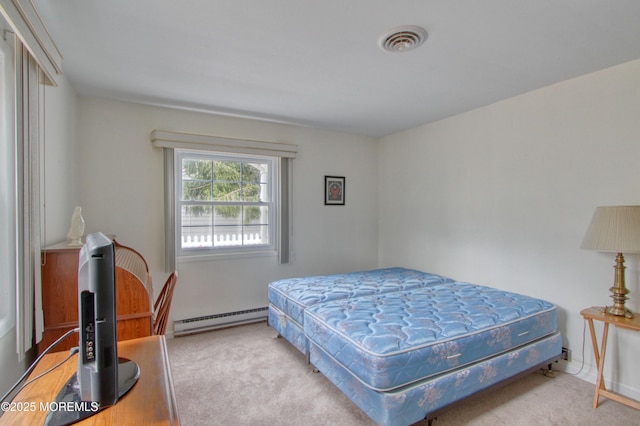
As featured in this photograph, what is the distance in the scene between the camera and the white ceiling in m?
1.65

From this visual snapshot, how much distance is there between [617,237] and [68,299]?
3.42m

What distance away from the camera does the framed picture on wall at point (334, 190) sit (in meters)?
4.21

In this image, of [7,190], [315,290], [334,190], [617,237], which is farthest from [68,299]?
[617,237]

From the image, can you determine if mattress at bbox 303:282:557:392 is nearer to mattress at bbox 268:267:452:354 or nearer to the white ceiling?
mattress at bbox 268:267:452:354

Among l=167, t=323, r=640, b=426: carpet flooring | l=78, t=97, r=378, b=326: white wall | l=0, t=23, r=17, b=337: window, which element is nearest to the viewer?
l=0, t=23, r=17, b=337: window

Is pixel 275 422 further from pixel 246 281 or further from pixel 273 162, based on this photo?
pixel 273 162

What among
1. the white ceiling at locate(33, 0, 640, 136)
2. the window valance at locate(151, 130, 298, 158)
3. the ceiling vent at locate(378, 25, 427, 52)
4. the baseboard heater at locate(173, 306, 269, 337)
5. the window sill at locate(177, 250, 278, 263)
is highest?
the white ceiling at locate(33, 0, 640, 136)

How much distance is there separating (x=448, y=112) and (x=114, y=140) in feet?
11.2

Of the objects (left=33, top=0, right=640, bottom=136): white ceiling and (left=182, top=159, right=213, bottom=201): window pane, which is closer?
(left=33, top=0, right=640, bottom=136): white ceiling

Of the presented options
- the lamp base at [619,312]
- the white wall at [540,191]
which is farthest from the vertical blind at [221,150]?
the lamp base at [619,312]

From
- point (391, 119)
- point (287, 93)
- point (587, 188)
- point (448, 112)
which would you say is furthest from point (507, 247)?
point (287, 93)

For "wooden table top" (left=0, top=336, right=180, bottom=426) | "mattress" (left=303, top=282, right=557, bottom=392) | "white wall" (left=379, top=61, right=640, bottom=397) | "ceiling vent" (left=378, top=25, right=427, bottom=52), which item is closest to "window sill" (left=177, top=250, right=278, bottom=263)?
"mattress" (left=303, top=282, right=557, bottom=392)

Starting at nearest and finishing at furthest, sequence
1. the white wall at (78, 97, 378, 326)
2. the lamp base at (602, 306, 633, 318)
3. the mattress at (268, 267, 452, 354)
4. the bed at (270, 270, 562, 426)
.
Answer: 1. the bed at (270, 270, 562, 426)
2. the lamp base at (602, 306, 633, 318)
3. the mattress at (268, 267, 452, 354)
4. the white wall at (78, 97, 378, 326)

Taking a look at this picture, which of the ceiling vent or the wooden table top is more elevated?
the ceiling vent
